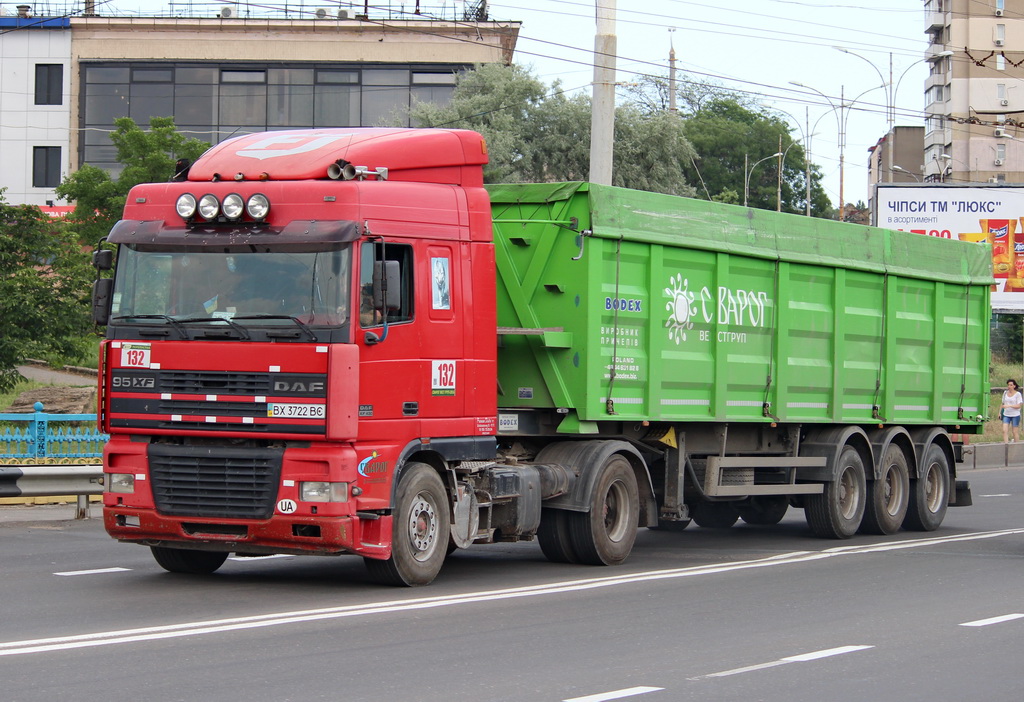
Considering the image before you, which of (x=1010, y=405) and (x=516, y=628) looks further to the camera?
(x=1010, y=405)

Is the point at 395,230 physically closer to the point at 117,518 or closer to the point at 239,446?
the point at 239,446

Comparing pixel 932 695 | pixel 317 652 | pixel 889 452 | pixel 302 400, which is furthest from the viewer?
pixel 889 452

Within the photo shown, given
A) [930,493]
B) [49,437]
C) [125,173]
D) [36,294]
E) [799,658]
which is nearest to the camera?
[799,658]

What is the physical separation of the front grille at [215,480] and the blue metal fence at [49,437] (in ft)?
24.6

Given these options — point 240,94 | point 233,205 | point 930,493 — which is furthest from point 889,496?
point 240,94

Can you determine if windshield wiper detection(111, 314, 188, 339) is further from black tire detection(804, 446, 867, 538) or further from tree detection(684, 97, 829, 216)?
tree detection(684, 97, 829, 216)

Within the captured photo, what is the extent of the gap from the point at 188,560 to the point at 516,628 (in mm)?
3533

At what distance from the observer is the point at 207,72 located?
5875cm

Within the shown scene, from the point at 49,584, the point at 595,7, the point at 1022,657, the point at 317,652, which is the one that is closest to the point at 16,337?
the point at 595,7

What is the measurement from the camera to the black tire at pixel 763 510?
54.5 ft

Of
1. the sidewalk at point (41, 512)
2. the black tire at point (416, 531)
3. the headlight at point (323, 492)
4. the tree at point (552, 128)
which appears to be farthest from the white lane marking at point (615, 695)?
the tree at point (552, 128)

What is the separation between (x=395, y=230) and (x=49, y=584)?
370 centimetres

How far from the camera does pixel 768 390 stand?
14.5m

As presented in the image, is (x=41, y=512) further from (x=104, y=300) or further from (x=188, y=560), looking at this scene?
(x=104, y=300)
